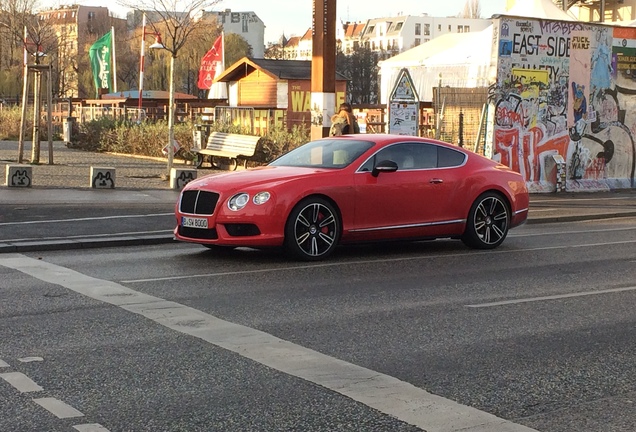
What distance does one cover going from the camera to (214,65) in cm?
4809

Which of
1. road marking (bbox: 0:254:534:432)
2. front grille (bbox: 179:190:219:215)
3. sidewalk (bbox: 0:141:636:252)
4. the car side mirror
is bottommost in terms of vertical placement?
road marking (bbox: 0:254:534:432)

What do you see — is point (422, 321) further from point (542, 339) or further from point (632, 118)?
point (632, 118)

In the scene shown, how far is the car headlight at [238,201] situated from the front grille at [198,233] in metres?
0.37

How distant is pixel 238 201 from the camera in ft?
38.3

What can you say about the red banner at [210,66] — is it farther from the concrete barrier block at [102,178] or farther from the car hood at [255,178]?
the car hood at [255,178]

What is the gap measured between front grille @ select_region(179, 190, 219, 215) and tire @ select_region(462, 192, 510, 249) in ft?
11.4

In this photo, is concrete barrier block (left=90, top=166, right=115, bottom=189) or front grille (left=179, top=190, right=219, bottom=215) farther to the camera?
concrete barrier block (left=90, top=166, right=115, bottom=189)

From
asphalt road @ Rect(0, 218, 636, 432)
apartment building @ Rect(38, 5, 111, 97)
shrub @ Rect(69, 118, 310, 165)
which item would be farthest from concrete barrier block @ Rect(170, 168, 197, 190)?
apartment building @ Rect(38, 5, 111, 97)

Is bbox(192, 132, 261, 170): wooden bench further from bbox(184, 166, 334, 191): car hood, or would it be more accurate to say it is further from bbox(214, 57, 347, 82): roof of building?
bbox(214, 57, 347, 82): roof of building

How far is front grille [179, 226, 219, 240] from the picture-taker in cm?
1186

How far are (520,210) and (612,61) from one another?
10.3 m

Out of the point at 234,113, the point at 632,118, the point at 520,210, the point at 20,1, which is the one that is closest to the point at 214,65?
the point at 20,1

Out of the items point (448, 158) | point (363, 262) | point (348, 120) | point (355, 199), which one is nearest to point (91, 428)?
point (363, 262)

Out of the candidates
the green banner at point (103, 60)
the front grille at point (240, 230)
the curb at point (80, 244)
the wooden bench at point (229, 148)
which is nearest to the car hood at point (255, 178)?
the front grille at point (240, 230)
